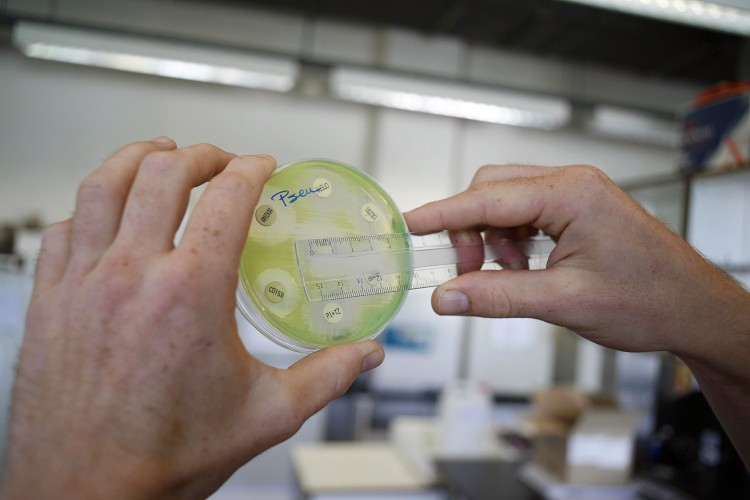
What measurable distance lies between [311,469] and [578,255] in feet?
7.31

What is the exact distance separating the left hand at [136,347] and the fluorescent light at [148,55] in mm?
2770

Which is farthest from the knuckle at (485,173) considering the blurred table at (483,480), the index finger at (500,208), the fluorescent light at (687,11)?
the blurred table at (483,480)

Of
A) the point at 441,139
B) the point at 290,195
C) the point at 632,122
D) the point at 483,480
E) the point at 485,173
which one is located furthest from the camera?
the point at 441,139

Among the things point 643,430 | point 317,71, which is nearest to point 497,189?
point 643,430

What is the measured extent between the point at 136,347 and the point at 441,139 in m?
4.51

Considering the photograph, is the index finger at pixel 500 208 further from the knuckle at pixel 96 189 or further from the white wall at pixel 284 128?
the white wall at pixel 284 128

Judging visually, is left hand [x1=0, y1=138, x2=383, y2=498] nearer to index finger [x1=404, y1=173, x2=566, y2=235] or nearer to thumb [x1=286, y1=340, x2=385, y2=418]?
thumb [x1=286, y1=340, x2=385, y2=418]

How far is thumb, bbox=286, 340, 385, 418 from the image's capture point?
63cm

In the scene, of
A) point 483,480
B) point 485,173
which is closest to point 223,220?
point 485,173

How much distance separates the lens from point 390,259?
0.86 metres

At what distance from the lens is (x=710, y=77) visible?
15.7 feet

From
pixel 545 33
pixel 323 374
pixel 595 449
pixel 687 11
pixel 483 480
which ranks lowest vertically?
pixel 483 480

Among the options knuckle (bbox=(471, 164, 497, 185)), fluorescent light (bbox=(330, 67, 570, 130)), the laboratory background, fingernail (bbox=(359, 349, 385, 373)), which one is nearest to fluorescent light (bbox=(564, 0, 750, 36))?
the laboratory background

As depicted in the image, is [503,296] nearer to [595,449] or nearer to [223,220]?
[223,220]
